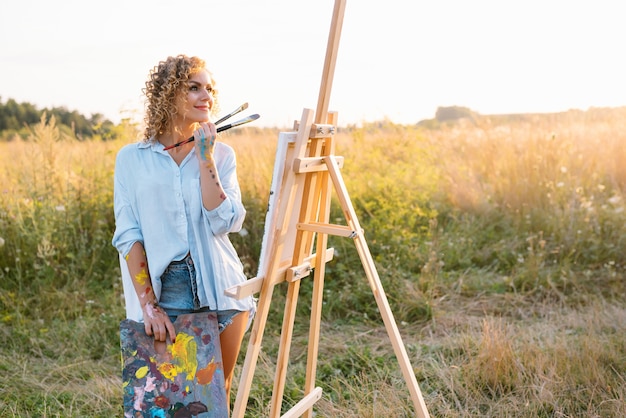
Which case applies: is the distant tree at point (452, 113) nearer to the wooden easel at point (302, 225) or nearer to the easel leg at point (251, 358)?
the wooden easel at point (302, 225)

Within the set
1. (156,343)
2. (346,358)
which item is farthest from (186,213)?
(346,358)

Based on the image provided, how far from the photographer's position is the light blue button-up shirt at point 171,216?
2.19 m

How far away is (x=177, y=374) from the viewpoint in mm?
2219

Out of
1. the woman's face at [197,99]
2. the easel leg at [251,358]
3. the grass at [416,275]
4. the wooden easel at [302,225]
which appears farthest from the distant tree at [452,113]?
the easel leg at [251,358]

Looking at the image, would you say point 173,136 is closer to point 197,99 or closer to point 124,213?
point 197,99

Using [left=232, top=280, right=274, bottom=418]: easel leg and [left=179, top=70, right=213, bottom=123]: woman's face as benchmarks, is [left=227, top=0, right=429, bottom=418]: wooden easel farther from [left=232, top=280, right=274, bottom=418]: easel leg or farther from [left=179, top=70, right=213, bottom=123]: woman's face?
[left=179, top=70, right=213, bottom=123]: woman's face

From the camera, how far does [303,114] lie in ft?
7.26

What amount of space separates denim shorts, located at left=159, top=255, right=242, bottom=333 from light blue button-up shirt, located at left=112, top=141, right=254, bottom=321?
1.2 inches

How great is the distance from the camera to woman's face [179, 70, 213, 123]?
2246 mm

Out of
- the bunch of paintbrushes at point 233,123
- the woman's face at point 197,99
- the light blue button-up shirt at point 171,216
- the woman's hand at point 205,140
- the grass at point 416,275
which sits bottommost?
the grass at point 416,275

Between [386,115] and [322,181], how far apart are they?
3945 millimetres

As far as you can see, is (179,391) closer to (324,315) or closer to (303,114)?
(303,114)

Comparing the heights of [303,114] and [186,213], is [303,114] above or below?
above

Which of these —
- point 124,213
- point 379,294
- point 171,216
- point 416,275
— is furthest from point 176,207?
point 416,275
